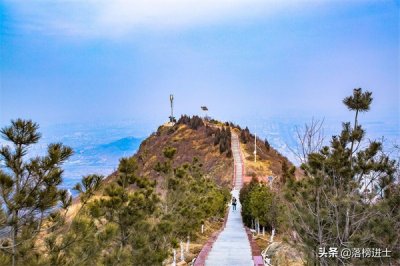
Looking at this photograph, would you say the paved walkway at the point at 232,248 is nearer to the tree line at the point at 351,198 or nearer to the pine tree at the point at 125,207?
the pine tree at the point at 125,207

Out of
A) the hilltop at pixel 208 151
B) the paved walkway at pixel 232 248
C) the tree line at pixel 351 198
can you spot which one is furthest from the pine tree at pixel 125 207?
the hilltop at pixel 208 151

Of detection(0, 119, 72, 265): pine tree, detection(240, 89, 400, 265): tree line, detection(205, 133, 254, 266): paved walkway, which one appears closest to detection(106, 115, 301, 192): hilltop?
detection(205, 133, 254, 266): paved walkway

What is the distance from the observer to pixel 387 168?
10.6 m

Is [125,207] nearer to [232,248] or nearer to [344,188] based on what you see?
[344,188]

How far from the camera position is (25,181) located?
6.68 meters

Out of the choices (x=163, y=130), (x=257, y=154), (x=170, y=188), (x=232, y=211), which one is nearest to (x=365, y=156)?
(x=170, y=188)

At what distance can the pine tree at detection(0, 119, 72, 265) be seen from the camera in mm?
6410

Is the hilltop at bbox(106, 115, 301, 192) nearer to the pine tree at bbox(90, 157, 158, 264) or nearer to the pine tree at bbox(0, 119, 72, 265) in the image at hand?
the pine tree at bbox(90, 157, 158, 264)

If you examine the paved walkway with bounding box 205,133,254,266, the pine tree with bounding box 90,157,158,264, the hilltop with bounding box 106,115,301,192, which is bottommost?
the paved walkway with bounding box 205,133,254,266

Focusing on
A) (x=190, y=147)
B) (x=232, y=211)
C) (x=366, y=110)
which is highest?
(x=190, y=147)

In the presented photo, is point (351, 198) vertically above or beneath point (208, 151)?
beneath

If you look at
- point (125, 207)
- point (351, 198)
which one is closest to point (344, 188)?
point (351, 198)

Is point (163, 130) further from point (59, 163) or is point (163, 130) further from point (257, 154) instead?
point (59, 163)

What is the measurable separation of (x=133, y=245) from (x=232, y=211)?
37.4m
